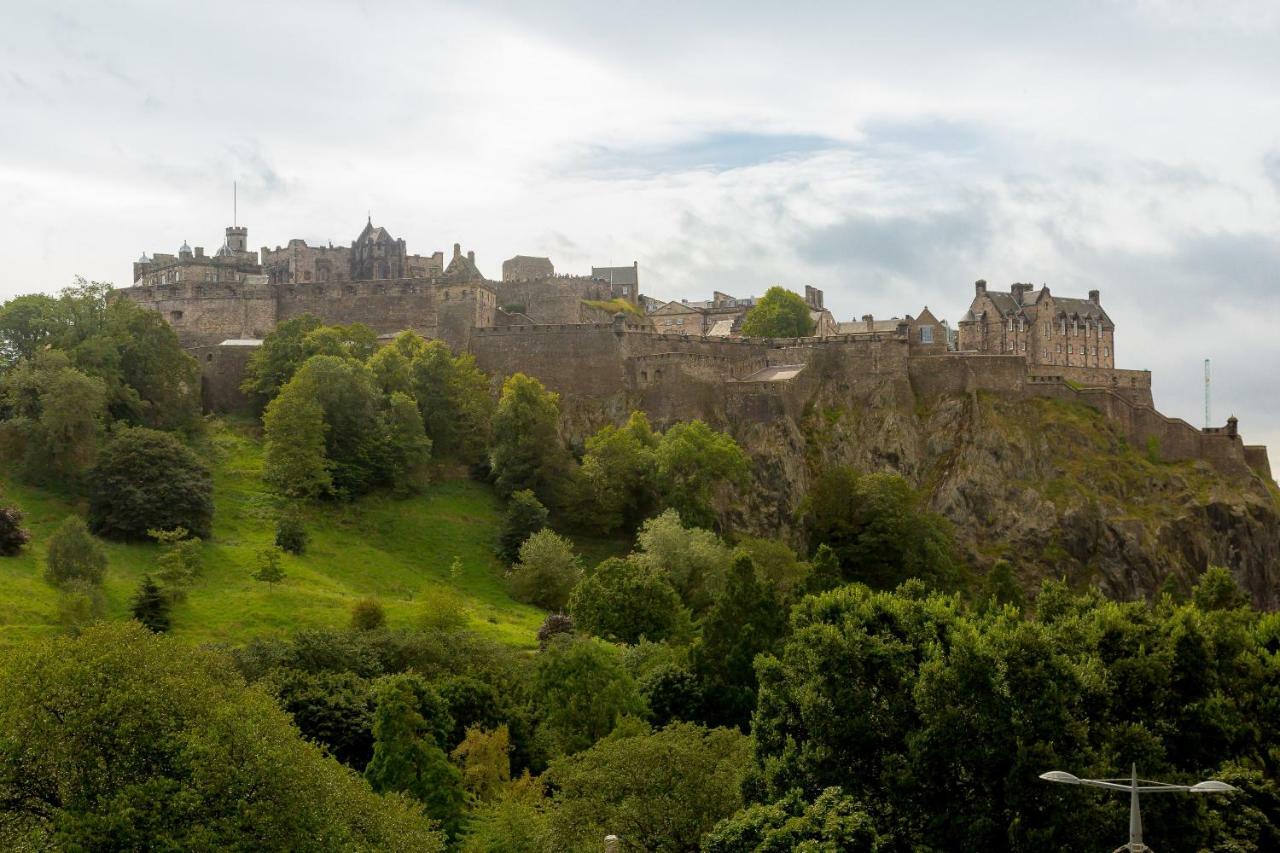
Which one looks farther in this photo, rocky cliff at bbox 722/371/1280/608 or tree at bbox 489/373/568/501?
rocky cliff at bbox 722/371/1280/608

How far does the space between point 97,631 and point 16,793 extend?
5.62m

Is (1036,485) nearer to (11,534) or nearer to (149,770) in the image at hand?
(11,534)

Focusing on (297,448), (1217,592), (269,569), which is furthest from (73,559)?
(1217,592)

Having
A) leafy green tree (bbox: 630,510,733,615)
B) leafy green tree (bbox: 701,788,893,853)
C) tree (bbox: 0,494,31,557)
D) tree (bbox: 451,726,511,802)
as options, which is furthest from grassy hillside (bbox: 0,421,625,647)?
leafy green tree (bbox: 701,788,893,853)

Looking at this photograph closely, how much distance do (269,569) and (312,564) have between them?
598cm

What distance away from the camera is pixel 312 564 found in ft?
259

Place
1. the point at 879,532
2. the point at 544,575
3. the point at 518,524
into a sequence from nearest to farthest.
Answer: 1. the point at 544,575
2. the point at 518,524
3. the point at 879,532

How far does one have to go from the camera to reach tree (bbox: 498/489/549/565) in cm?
8731

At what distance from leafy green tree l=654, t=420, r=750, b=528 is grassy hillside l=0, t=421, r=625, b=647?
4.34 meters

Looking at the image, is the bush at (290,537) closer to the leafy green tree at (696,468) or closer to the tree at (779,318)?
the leafy green tree at (696,468)

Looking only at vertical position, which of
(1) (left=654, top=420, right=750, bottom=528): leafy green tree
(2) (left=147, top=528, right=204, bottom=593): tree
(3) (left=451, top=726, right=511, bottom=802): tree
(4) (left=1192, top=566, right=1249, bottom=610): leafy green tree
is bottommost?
(3) (left=451, top=726, right=511, bottom=802): tree

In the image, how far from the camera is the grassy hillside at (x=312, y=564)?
220ft

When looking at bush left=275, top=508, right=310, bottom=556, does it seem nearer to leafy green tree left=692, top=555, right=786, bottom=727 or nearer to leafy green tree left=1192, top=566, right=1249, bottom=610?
leafy green tree left=692, top=555, right=786, bottom=727

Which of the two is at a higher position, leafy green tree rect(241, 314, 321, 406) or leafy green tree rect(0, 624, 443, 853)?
leafy green tree rect(241, 314, 321, 406)
